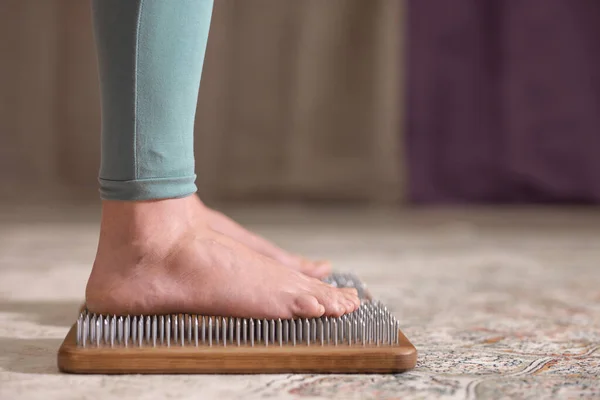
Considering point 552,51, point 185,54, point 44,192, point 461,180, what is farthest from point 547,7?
point 185,54

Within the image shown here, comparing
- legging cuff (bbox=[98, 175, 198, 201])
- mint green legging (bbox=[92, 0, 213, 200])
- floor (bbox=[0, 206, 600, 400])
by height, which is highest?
mint green legging (bbox=[92, 0, 213, 200])

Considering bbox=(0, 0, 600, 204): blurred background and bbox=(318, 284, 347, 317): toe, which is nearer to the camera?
bbox=(318, 284, 347, 317): toe

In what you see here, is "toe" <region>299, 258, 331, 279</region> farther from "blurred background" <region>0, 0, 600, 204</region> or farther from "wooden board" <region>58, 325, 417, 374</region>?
"blurred background" <region>0, 0, 600, 204</region>

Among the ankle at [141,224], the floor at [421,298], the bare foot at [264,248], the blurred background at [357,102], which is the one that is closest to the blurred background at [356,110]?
the blurred background at [357,102]

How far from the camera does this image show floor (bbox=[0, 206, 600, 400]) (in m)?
0.70

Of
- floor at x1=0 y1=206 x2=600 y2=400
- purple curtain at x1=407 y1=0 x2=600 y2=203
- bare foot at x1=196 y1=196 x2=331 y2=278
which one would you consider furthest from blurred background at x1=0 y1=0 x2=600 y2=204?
bare foot at x1=196 y1=196 x2=331 y2=278

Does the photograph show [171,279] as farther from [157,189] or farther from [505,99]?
[505,99]

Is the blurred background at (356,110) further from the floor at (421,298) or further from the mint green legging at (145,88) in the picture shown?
the mint green legging at (145,88)

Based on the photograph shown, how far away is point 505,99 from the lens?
9.09ft

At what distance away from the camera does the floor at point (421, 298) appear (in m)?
0.70

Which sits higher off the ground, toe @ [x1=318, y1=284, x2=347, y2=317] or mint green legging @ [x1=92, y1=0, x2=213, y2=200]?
mint green legging @ [x1=92, y1=0, x2=213, y2=200]

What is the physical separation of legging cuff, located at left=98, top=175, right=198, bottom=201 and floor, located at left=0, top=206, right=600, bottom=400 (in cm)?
19

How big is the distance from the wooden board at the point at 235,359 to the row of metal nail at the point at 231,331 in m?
0.01

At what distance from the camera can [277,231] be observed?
2.08 meters
